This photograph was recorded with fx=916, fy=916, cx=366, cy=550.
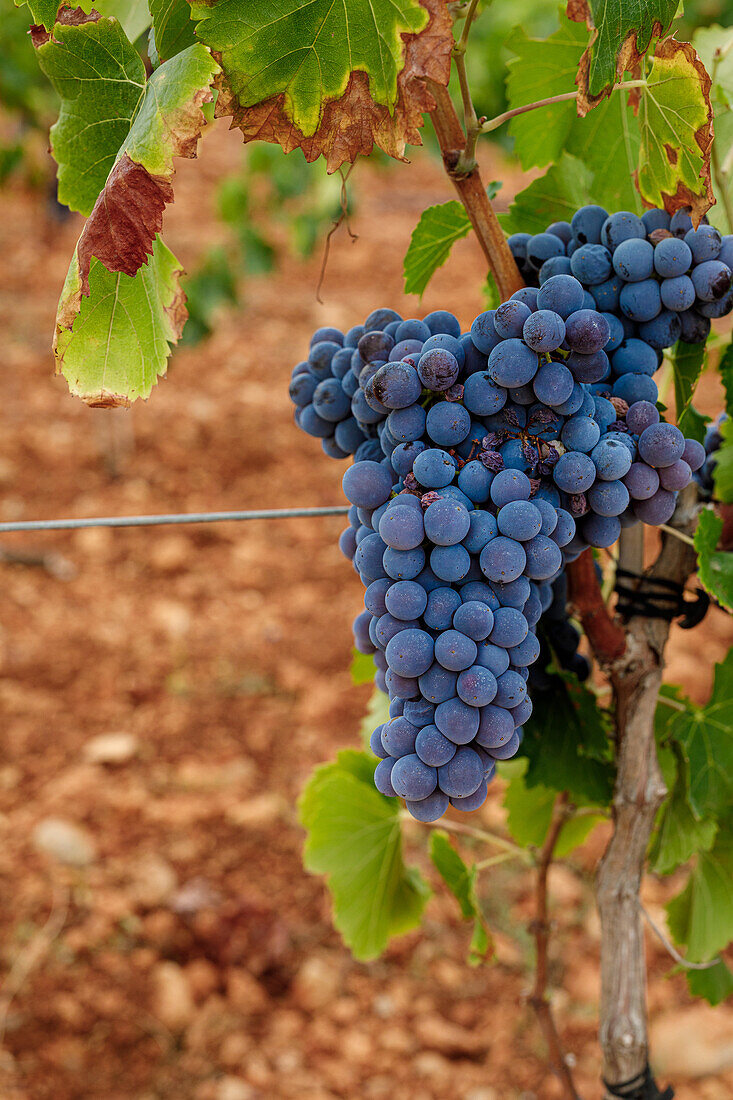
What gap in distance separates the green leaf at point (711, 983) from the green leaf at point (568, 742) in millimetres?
534

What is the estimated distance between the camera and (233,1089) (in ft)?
6.30

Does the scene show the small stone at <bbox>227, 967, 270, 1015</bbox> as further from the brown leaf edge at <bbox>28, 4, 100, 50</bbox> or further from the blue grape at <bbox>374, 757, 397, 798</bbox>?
the brown leaf edge at <bbox>28, 4, 100, 50</bbox>

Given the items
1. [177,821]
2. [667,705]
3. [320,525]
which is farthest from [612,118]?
[320,525]

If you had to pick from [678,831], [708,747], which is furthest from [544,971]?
[708,747]

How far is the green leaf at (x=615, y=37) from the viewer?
0.68m

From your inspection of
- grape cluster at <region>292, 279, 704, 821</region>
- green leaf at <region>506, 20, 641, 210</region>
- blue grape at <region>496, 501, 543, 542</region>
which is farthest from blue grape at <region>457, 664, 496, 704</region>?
green leaf at <region>506, 20, 641, 210</region>

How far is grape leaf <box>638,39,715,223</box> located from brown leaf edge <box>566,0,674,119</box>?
0.16 feet

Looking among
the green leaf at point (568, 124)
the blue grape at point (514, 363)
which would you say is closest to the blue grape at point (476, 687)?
the blue grape at point (514, 363)

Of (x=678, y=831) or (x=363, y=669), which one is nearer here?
(x=678, y=831)

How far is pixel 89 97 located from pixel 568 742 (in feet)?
2.68

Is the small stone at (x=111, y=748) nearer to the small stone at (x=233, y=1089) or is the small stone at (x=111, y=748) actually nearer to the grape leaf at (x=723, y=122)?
the small stone at (x=233, y=1089)

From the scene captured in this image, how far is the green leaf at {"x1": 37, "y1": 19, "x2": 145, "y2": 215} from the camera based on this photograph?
0.73m

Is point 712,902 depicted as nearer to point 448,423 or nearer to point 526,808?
point 526,808

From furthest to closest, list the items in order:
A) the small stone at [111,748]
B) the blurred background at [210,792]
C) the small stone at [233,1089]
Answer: the small stone at [111,748] → the blurred background at [210,792] → the small stone at [233,1089]
